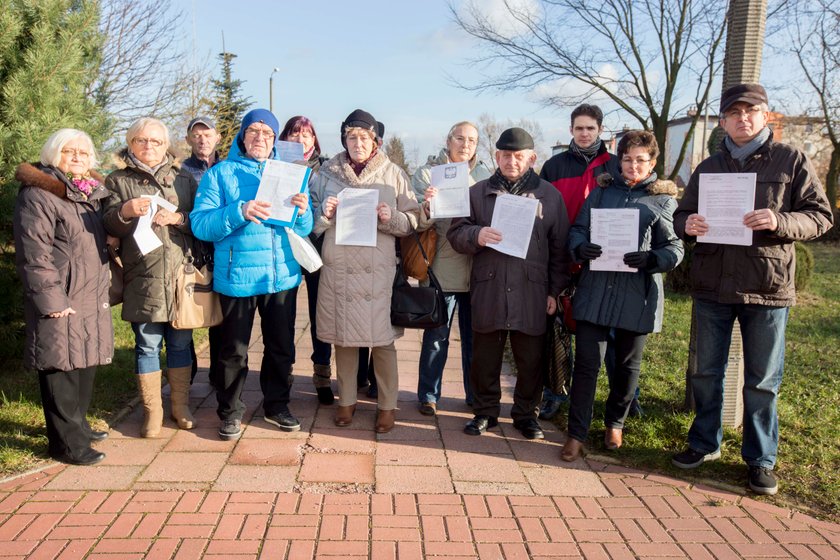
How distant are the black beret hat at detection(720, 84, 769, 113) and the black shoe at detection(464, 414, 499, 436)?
2474 mm

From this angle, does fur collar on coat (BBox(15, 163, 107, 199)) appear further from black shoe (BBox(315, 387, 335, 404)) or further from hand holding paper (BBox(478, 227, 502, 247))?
hand holding paper (BBox(478, 227, 502, 247))

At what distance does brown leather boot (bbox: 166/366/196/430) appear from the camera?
448 centimetres

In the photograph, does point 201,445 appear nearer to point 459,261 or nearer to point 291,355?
point 291,355

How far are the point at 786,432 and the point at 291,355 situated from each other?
11.5 ft

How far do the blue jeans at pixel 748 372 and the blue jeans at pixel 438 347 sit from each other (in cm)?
157

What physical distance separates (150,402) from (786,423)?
4450 millimetres

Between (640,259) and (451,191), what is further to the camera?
(451,191)

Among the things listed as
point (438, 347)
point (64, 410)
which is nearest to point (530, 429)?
point (438, 347)

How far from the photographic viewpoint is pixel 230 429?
436cm

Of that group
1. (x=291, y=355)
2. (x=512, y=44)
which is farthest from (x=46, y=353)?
(x=512, y=44)

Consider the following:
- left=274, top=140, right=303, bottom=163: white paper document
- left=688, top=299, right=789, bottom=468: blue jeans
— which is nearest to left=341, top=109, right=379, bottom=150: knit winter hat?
left=274, top=140, right=303, bottom=163: white paper document

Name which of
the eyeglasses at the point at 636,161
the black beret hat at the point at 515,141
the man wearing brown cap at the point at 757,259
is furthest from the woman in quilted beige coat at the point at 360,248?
the man wearing brown cap at the point at 757,259

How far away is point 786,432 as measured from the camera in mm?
4605

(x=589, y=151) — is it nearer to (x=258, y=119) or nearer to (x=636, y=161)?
(x=636, y=161)
